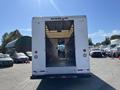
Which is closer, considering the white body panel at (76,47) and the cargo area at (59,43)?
the white body panel at (76,47)

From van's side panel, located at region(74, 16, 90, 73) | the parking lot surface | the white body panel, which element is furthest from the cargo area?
van's side panel, located at region(74, 16, 90, 73)

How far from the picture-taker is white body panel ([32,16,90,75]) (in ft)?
38.9

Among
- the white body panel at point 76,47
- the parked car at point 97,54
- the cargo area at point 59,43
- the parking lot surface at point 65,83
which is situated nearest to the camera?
the parking lot surface at point 65,83

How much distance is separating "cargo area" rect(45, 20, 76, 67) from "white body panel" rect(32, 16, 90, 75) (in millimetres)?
1576

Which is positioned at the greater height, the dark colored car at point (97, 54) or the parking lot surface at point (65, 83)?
the dark colored car at point (97, 54)

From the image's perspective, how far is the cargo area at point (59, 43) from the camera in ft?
48.1

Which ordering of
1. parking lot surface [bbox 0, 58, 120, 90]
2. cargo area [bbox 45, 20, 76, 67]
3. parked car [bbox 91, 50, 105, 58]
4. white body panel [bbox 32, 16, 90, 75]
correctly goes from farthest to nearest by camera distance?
parked car [bbox 91, 50, 105, 58] → cargo area [bbox 45, 20, 76, 67] → white body panel [bbox 32, 16, 90, 75] → parking lot surface [bbox 0, 58, 120, 90]

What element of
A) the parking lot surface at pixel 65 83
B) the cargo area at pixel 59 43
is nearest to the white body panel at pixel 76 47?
the parking lot surface at pixel 65 83

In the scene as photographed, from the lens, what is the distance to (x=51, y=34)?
17578mm

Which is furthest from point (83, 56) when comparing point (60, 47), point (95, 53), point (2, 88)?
point (95, 53)

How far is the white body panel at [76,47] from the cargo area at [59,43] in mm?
1576

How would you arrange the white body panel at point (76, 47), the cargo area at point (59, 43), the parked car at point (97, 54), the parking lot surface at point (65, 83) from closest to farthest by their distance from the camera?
the parking lot surface at point (65, 83), the white body panel at point (76, 47), the cargo area at point (59, 43), the parked car at point (97, 54)

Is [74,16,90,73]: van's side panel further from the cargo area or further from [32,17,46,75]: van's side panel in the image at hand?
the cargo area

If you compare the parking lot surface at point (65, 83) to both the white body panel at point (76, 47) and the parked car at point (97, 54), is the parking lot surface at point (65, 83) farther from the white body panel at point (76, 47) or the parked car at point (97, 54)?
the parked car at point (97, 54)
